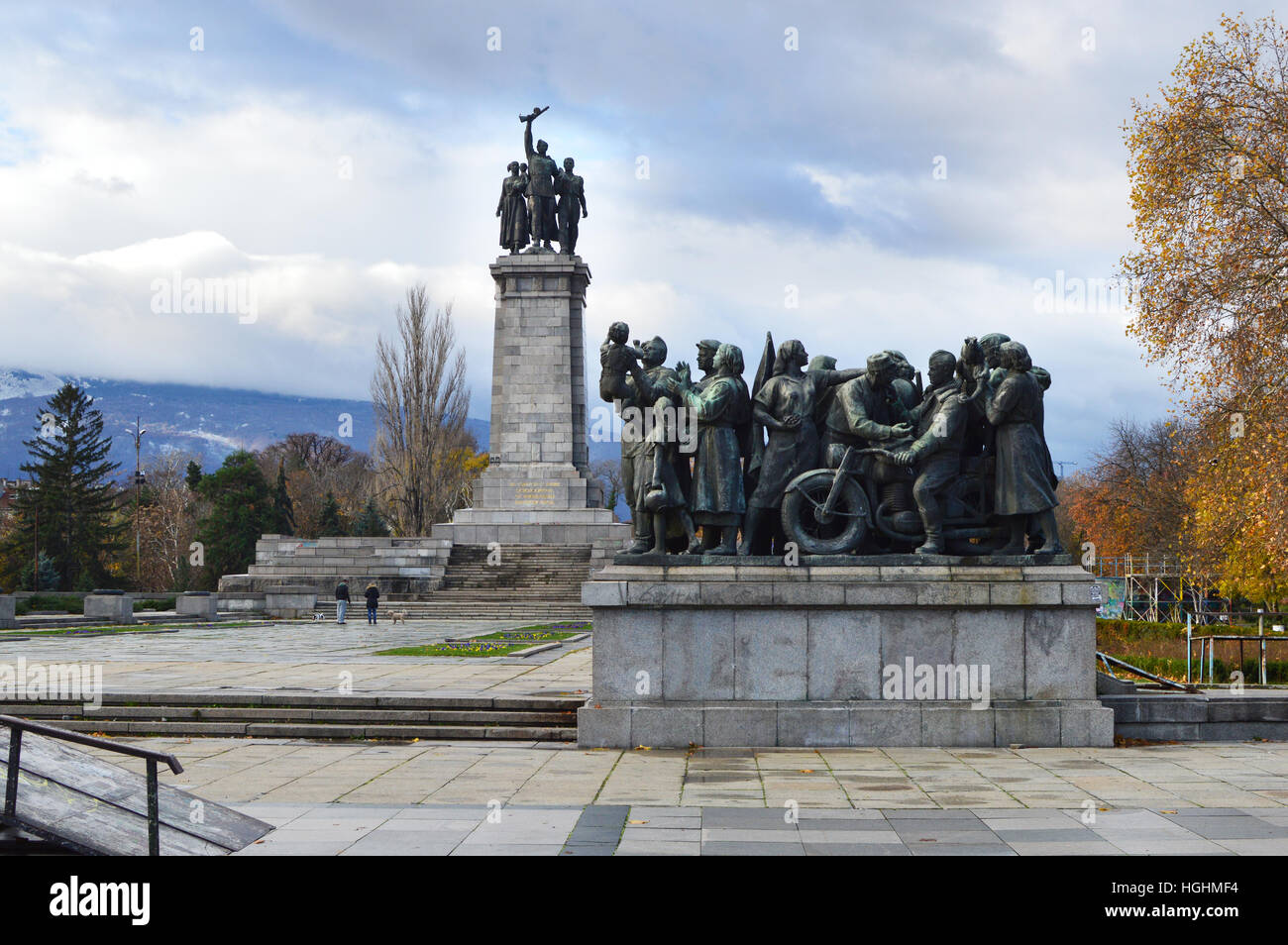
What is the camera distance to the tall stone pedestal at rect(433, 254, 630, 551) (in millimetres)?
45469

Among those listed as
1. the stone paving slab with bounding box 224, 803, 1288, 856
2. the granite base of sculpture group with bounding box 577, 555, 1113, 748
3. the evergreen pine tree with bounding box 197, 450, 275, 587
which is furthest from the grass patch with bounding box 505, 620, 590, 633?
the evergreen pine tree with bounding box 197, 450, 275, 587

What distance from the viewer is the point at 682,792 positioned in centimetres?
995

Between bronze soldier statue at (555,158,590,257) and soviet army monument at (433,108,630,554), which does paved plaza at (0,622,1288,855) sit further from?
bronze soldier statue at (555,158,590,257)

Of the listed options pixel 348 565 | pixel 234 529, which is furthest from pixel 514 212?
pixel 234 529

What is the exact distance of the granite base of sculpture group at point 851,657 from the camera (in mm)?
12289

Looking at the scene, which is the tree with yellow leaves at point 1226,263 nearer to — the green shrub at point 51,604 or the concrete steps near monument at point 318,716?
the concrete steps near monument at point 318,716

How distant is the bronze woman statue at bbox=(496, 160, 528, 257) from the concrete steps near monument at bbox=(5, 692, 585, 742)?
34.4 meters

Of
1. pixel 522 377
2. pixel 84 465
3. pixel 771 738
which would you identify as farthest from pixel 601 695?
pixel 84 465

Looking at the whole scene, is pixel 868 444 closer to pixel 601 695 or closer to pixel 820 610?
pixel 820 610

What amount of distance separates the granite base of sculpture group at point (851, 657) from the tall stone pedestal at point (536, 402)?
107 ft

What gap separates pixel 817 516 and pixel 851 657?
1.60 m

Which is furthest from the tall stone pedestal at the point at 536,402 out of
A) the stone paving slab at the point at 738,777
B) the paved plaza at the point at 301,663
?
the stone paving slab at the point at 738,777

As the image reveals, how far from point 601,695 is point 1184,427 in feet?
75.5

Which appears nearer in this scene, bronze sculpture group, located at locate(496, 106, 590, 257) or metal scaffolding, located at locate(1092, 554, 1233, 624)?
metal scaffolding, located at locate(1092, 554, 1233, 624)
